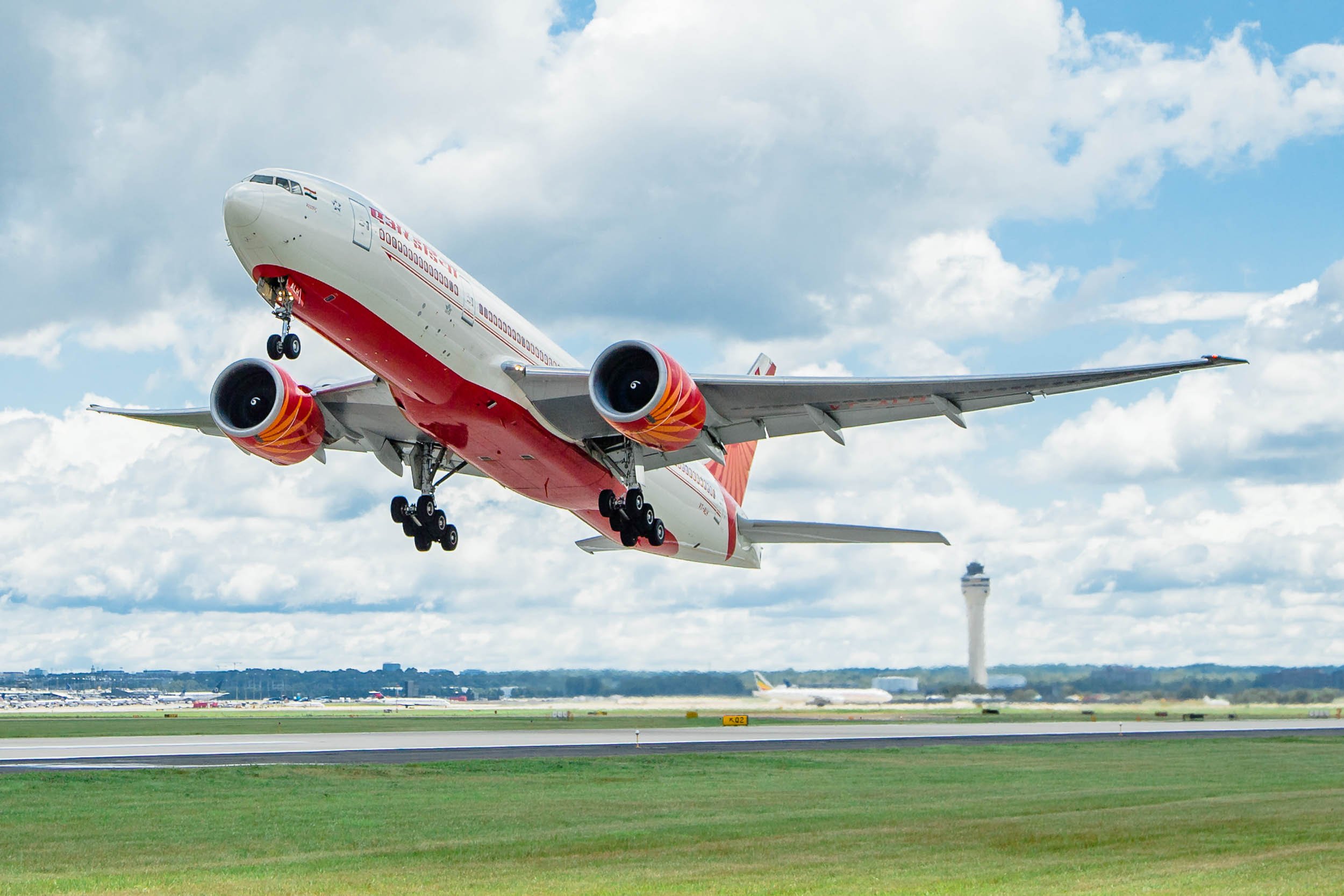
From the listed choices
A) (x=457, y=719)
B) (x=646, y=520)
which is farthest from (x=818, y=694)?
(x=646, y=520)

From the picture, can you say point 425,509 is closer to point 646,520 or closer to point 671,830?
point 646,520

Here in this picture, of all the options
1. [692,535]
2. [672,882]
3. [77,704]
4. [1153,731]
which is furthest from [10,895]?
[77,704]

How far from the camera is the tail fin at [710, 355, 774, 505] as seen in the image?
47.6m

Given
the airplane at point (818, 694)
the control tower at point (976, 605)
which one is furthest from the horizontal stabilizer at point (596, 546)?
the control tower at point (976, 605)

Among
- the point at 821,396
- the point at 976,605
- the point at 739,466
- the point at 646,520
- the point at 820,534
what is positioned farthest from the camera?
the point at 976,605

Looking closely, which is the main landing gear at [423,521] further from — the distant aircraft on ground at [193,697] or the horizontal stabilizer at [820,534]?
the distant aircraft on ground at [193,697]

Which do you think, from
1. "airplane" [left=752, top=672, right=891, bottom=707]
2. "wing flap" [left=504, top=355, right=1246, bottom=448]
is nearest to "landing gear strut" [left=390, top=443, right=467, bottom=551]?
"wing flap" [left=504, top=355, right=1246, bottom=448]

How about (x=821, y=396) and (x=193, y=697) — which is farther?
(x=193, y=697)

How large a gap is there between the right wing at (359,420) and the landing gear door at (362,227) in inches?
264

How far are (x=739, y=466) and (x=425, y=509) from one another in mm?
17569

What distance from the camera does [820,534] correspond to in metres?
42.9

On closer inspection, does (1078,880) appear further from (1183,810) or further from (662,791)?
(662,791)

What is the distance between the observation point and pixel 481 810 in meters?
26.1

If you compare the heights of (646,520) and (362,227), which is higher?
(362,227)
